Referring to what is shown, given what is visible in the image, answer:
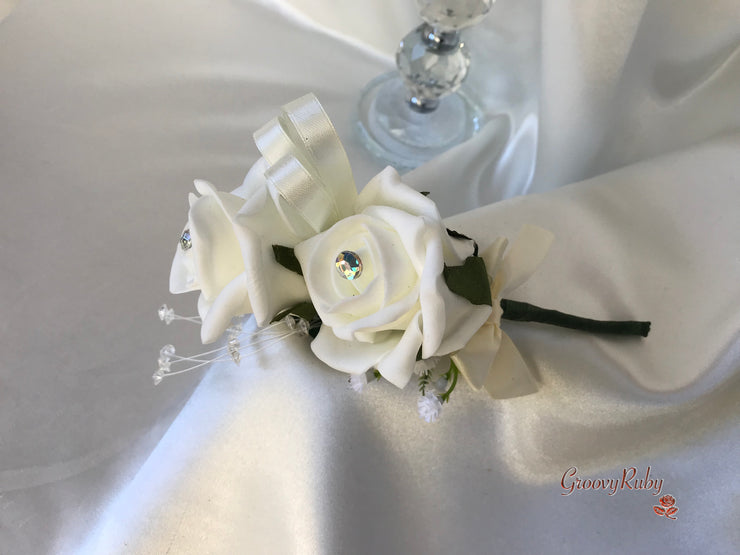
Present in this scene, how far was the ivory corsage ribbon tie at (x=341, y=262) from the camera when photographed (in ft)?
1.23

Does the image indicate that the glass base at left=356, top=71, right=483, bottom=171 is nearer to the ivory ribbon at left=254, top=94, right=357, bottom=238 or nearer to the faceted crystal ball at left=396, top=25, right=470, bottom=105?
the faceted crystal ball at left=396, top=25, right=470, bottom=105

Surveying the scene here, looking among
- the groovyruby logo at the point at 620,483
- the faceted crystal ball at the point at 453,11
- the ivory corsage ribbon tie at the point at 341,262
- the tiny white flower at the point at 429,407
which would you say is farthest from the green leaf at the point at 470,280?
the faceted crystal ball at the point at 453,11

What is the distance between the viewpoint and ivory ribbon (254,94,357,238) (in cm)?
40

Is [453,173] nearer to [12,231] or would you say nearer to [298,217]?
[298,217]

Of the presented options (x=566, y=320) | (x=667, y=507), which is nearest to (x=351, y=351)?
(x=566, y=320)

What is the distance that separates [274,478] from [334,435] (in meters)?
0.07

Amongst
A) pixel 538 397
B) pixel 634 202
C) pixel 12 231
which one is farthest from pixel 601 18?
pixel 12 231

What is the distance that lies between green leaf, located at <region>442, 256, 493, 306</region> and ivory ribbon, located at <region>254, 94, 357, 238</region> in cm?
11

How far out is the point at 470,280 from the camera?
41 centimetres

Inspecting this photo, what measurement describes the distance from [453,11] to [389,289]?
1.62 feet

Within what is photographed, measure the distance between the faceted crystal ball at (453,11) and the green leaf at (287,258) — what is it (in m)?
0.45

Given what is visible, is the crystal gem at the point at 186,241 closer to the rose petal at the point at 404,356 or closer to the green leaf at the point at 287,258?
the green leaf at the point at 287,258

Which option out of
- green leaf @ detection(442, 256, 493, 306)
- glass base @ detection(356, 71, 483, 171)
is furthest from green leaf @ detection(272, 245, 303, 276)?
glass base @ detection(356, 71, 483, 171)

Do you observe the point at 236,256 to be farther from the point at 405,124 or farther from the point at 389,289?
the point at 405,124
